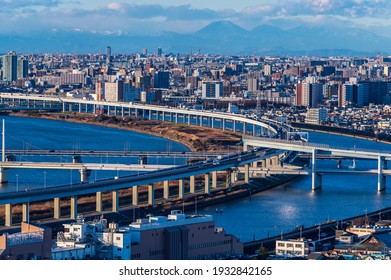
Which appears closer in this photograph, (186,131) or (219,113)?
(186,131)

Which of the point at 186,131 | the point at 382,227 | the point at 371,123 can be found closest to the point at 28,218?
the point at 382,227

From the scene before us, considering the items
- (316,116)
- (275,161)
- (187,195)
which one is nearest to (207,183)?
(187,195)

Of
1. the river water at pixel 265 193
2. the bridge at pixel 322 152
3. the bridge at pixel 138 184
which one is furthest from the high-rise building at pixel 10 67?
the bridge at pixel 138 184

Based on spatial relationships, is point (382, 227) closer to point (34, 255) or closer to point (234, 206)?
point (234, 206)

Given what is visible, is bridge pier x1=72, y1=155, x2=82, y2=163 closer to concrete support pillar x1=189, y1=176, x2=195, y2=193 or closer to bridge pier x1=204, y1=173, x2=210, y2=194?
concrete support pillar x1=189, y1=176, x2=195, y2=193

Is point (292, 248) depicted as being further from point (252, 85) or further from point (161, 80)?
point (161, 80)

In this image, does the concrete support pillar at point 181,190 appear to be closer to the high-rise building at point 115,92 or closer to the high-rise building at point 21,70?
the high-rise building at point 115,92
